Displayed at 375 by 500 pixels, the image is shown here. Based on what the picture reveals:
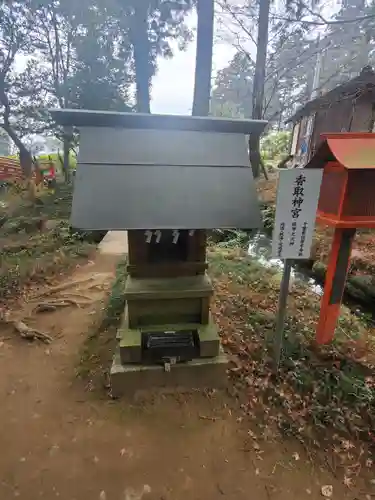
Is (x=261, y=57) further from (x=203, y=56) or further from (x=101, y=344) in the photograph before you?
(x=101, y=344)

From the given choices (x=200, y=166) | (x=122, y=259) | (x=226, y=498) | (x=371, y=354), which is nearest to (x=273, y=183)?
(x=122, y=259)

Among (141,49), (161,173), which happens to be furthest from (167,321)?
(141,49)

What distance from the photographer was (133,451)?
270 cm

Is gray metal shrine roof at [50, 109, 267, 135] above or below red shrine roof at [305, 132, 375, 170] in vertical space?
above

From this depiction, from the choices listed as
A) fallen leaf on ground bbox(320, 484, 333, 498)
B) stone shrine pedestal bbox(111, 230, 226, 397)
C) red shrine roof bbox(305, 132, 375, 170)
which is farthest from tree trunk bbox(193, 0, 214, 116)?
fallen leaf on ground bbox(320, 484, 333, 498)

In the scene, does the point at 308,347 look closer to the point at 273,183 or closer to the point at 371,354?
the point at 371,354

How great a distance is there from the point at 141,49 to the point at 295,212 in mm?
9915

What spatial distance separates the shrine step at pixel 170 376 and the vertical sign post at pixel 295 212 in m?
1.43

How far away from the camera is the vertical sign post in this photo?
2.75 m

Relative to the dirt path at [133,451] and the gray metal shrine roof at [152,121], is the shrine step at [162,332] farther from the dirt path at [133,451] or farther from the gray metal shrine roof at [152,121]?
the gray metal shrine roof at [152,121]

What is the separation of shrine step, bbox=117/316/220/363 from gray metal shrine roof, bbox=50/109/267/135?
2082mm

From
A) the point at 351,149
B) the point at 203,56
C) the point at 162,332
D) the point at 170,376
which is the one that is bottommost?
the point at 170,376

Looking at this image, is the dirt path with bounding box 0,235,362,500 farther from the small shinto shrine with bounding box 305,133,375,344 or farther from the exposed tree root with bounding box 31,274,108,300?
the small shinto shrine with bounding box 305,133,375,344

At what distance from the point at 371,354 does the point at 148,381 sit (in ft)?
9.37
